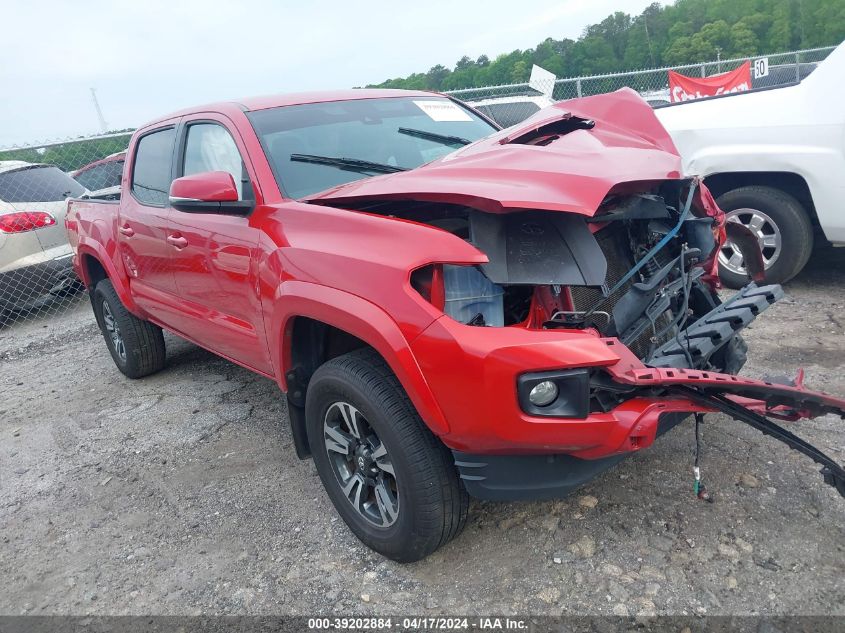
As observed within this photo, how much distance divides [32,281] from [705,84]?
36.3ft

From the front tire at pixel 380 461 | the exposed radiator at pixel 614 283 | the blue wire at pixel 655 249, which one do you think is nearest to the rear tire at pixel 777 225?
the blue wire at pixel 655 249

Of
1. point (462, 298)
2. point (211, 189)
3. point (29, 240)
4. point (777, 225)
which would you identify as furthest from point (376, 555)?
point (29, 240)

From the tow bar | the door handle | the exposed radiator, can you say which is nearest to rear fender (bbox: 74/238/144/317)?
the door handle

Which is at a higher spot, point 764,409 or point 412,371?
point 412,371

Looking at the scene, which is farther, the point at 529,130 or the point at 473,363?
the point at 529,130

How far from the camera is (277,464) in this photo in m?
3.55

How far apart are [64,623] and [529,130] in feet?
9.13

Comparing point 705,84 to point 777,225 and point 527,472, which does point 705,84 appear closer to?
point 777,225

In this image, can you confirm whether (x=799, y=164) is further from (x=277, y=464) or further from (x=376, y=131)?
(x=277, y=464)

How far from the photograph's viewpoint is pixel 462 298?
2.21 meters

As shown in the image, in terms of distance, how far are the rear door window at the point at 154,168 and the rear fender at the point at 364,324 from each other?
172 centimetres

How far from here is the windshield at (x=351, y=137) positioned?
10.2ft

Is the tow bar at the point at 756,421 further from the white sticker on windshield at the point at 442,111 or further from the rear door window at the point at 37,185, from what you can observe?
the rear door window at the point at 37,185

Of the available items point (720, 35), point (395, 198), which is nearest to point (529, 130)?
point (395, 198)
